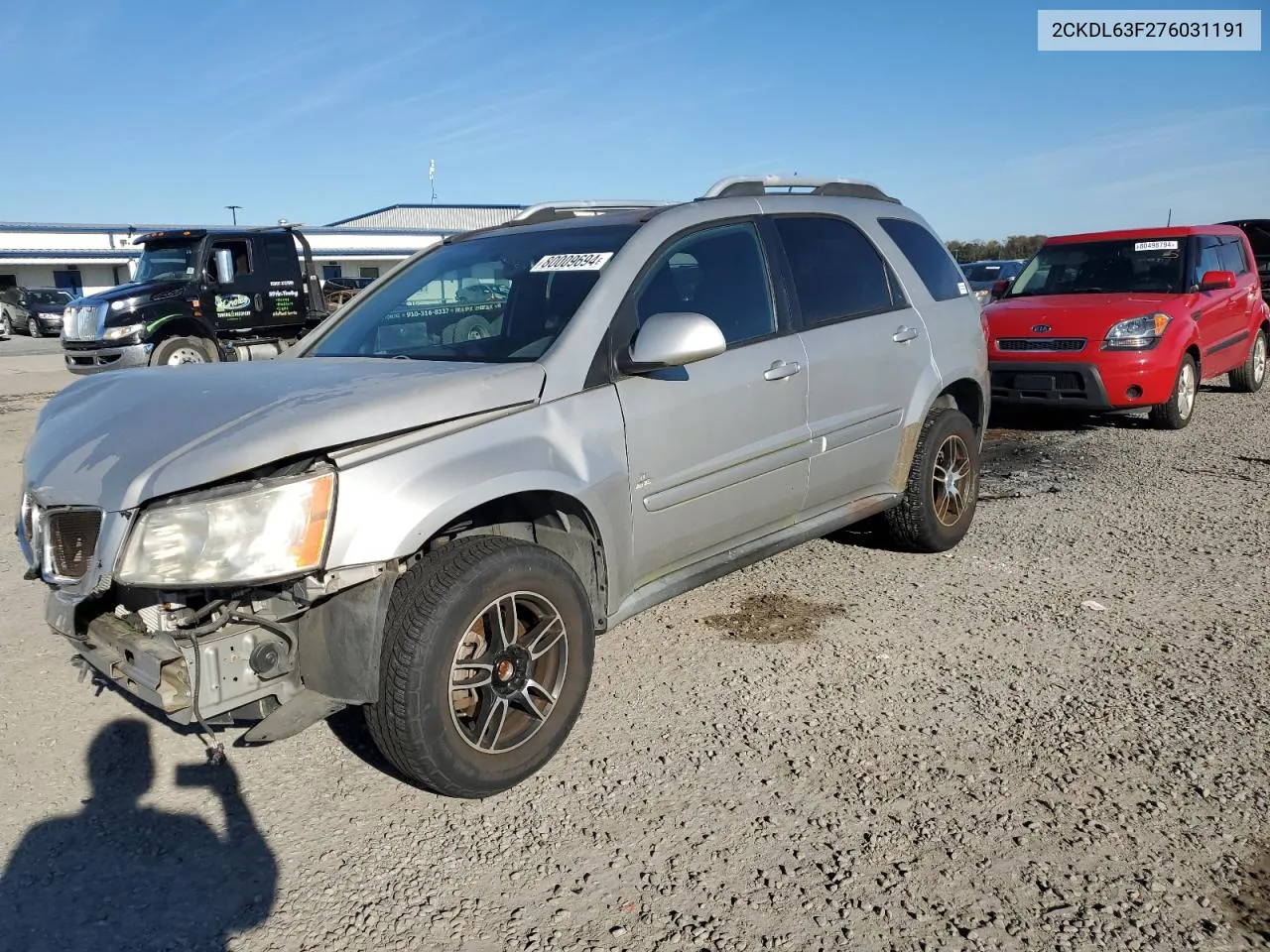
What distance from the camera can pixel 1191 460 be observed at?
7777 mm

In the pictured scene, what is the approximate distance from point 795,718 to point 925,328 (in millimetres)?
2403

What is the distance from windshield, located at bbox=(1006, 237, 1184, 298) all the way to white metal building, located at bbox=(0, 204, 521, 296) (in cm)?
3408

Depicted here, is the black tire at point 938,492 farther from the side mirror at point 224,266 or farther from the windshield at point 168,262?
the windshield at point 168,262

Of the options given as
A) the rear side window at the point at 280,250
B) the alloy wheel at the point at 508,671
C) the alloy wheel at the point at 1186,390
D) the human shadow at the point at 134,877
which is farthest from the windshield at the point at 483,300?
the rear side window at the point at 280,250

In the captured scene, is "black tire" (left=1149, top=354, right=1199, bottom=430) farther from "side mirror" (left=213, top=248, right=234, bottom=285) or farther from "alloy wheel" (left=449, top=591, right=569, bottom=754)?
"side mirror" (left=213, top=248, right=234, bottom=285)

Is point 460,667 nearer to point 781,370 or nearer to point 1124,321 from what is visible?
point 781,370

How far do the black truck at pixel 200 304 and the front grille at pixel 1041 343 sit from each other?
344 inches

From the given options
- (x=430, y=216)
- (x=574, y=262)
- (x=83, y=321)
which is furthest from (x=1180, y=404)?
(x=430, y=216)

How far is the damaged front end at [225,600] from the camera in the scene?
262 cm

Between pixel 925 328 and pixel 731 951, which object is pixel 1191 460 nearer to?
pixel 925 328

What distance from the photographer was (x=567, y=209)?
495cm

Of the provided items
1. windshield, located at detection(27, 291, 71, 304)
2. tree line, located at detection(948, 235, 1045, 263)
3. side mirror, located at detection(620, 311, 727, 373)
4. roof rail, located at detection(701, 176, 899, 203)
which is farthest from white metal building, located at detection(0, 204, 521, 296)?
side mirror, located at detection(620, 311, 727, 373)

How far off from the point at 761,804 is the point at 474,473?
4.44 ft

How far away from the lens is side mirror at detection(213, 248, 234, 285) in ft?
45.2
